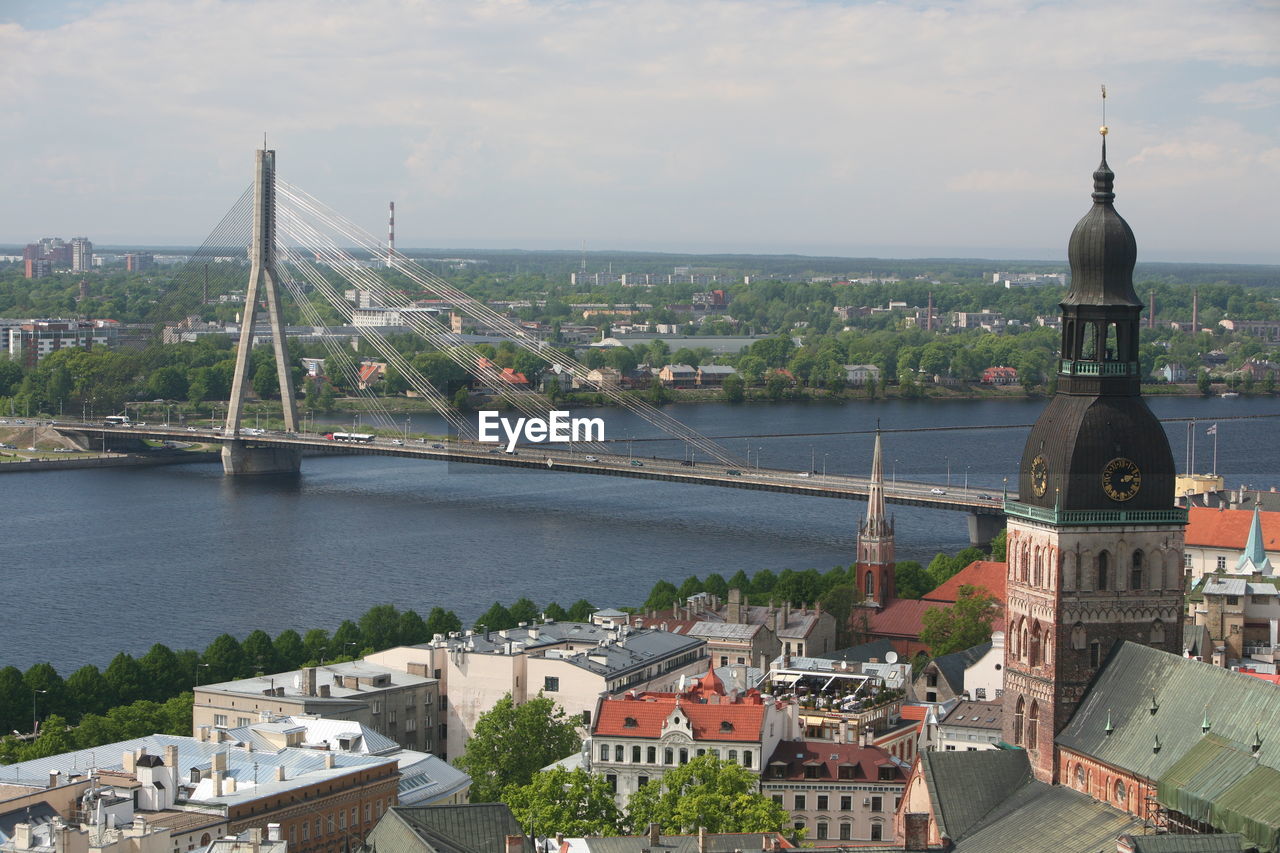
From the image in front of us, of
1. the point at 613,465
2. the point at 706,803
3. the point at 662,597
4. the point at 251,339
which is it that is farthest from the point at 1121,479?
the point at 251,339

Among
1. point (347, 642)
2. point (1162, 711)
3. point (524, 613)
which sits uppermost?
point (1162, 711)

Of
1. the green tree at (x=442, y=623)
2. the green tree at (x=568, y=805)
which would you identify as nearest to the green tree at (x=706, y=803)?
the green tree at (x=568, y=805)

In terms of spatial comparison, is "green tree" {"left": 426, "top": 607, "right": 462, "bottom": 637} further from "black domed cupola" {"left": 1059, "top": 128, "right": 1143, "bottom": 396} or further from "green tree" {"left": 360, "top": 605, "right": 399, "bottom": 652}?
"black domed cupola" {"left": 1059, "top": 128, "right": 1143, "bottom": 396}

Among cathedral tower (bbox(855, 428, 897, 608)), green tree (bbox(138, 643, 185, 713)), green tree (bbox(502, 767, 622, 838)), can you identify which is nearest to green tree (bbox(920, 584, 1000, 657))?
cathedral tower (bbox(855, 428, 897, 608))

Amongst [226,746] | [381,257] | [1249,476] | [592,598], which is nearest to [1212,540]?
[592,598]

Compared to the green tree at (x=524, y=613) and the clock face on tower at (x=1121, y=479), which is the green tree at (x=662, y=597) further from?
the clock face on tower at (x=1121, y=479)

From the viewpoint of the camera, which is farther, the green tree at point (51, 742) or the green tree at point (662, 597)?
the green tree at point (662, 597)

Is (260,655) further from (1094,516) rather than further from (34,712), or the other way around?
(1094,516)
